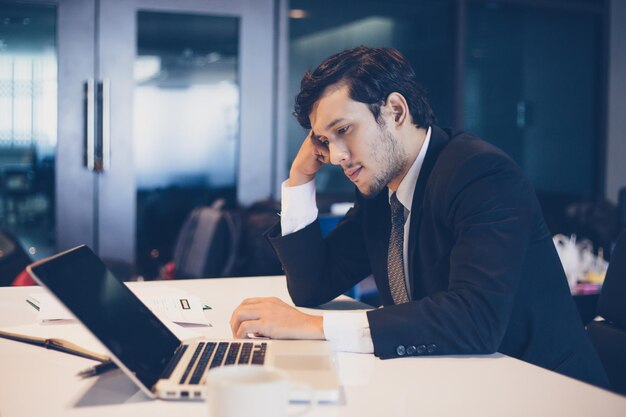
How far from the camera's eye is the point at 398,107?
1795 millimetres

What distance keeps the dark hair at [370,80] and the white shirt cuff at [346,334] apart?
0.61 metres

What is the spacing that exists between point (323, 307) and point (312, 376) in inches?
27.1

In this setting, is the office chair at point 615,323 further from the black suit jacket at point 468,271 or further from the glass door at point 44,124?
the glass door at point 44,124

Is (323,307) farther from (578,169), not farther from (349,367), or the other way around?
(578,169)

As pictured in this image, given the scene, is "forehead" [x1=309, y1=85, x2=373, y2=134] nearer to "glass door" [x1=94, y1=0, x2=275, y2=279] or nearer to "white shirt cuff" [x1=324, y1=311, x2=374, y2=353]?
"white shirt cuff" [x1=324, y1=311, x2=374, y2=353]

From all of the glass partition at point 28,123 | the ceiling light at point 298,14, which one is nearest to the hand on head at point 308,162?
the glass partition at point 28,123

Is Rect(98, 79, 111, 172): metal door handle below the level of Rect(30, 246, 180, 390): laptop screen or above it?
above

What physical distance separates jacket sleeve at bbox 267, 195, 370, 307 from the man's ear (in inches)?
10.7

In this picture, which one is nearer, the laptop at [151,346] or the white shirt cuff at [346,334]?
the laptop at [151,346]

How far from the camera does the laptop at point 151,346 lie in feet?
3.44

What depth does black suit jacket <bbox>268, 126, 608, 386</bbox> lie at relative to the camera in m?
1.32

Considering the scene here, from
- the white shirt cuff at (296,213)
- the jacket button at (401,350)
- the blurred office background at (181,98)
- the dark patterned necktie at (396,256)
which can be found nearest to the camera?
the jacket button at (401,350)

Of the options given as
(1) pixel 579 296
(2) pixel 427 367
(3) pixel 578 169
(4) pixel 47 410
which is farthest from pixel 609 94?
(4) pixel 47 410

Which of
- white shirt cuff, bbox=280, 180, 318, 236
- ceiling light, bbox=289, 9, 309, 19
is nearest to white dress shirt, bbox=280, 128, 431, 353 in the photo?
white shirt cuff, bbox=280, 180, 318, 236
